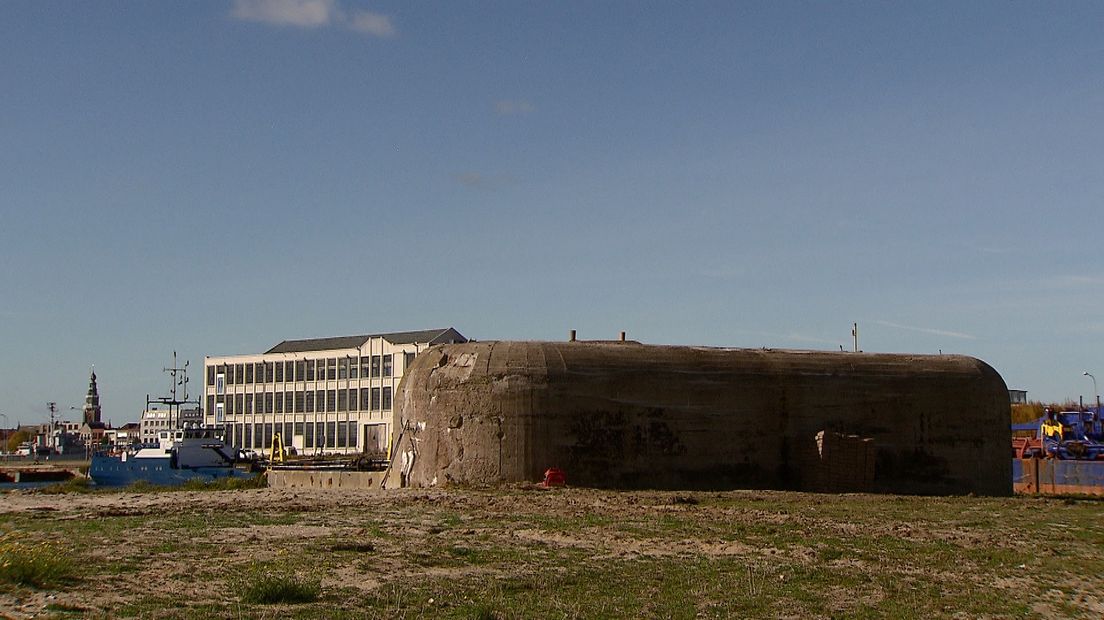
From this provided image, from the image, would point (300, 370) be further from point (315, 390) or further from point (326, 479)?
point (326, 479)

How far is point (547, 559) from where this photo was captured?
566 inches

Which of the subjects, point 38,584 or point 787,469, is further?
point 787,469

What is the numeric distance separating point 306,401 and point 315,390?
1.32 m

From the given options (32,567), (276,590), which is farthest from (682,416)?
(32,567)

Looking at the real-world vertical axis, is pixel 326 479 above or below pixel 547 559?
below

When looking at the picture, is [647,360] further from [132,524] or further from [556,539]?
[132,524]

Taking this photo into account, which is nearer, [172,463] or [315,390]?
[172,463]

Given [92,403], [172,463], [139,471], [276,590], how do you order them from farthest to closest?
[92,403]
[172,463]
[139,471]
[276,590]

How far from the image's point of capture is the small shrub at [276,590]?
11.4 meters

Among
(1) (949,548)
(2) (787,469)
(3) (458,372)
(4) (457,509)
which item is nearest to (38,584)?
(4) (457,509)

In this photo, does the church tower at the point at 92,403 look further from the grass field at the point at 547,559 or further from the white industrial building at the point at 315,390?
the grass field at the point at 547,559

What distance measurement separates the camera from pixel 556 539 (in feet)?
53.3

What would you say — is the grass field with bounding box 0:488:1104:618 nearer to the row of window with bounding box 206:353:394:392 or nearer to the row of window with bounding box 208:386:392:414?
the row of window with bounding box 208:386:392:414

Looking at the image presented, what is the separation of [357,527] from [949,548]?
27.7 ft
